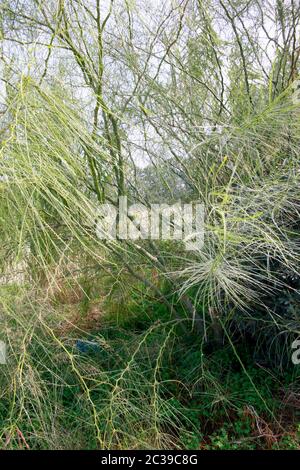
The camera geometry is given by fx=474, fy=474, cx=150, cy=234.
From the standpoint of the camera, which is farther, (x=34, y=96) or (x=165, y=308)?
(x=165, y=308)

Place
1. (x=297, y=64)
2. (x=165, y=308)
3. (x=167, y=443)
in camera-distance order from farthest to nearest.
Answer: (x=165, y=308)
(x=297, y=64)
(x=167, y=443)

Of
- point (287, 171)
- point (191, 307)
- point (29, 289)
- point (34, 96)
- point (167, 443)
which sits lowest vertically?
point (167, 443)

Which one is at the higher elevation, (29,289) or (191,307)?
(29,289)

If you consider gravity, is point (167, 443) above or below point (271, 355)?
below

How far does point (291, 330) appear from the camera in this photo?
2.02 metres

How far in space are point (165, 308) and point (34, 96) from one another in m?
1.60

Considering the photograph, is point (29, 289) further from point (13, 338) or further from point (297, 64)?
point (297, 64)

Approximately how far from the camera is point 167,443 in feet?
6.28

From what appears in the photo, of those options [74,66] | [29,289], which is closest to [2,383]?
[29,289]

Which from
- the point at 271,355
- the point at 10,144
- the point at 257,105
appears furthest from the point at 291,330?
the point at 10,144

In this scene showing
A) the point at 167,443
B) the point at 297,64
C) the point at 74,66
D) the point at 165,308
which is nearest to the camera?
the point at 167,443

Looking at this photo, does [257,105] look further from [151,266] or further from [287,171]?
[151,266]

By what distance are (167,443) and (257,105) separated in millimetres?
1591

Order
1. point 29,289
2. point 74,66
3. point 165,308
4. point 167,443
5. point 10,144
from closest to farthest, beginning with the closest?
point 10,144 < point 167,443 < point 29,289 < point 74,66 < point 165,308
